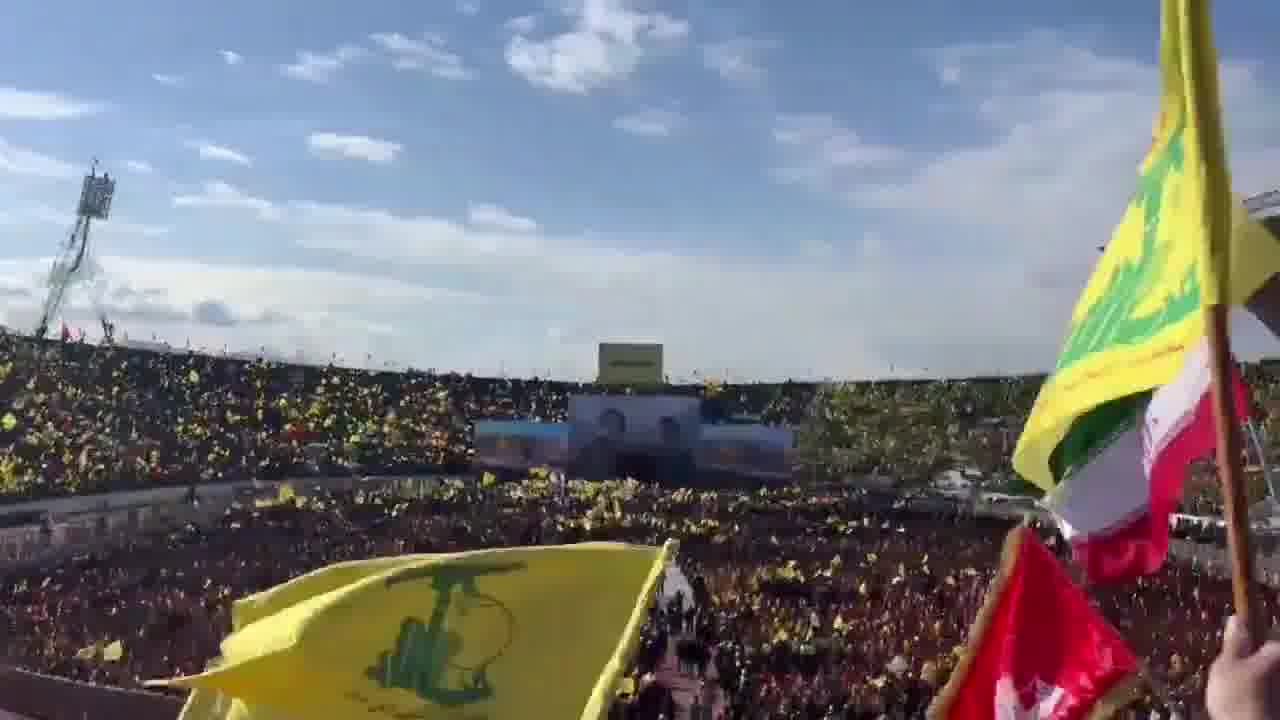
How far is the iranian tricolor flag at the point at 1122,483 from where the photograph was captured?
188 inches

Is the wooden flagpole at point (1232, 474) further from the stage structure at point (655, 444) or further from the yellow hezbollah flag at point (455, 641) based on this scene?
the stage structure at point (655, 444)

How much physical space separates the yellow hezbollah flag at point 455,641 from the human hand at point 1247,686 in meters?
2.76

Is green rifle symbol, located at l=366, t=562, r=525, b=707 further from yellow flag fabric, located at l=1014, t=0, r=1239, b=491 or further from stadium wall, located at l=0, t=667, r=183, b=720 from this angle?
stadium wall, located at l=0, t=667, r=183, b=720

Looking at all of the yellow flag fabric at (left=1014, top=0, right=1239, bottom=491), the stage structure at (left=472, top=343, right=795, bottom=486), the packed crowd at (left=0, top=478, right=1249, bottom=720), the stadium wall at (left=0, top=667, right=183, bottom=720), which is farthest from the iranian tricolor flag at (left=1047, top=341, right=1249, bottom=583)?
the stage structure at (left=472, top=343, right=795, bottom=486)

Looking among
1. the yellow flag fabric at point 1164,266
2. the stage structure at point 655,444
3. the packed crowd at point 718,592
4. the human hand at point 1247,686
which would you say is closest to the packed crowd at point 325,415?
the stage structure at point 655,444

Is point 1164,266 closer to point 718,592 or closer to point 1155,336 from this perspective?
point 1155,336

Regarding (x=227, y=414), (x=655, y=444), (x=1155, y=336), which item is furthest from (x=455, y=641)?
(x=227, y=414)

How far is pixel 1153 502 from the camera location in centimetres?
495

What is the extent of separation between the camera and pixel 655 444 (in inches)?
1727

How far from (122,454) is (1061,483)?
41564 millimetres

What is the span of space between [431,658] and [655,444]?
128 feet

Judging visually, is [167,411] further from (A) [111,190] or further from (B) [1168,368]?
(B) [1168,368]

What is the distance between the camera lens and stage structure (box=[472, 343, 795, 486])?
43.4 meters

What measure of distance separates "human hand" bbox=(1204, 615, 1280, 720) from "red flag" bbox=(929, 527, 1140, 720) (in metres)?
3.72
